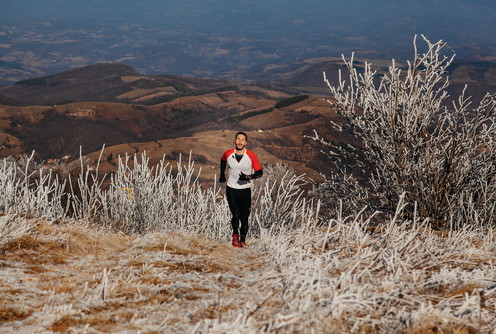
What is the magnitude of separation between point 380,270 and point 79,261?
272cm

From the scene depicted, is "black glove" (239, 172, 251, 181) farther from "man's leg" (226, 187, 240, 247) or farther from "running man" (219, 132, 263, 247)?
"man's leg" (226, 187, 240, 247)

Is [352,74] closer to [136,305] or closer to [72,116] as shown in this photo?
[136,305]

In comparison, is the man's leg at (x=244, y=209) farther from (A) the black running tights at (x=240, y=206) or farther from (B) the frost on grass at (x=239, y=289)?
(B) the frost on grass at (x=239, y=289)

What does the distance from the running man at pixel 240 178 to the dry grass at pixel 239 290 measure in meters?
1.40

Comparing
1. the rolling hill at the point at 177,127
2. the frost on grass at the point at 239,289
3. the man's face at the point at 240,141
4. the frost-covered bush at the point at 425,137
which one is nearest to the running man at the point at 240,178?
the man's face at the point at 240,141

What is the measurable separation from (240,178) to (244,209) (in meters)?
0.50

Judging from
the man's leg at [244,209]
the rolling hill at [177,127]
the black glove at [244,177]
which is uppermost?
the black glove at [244,177]

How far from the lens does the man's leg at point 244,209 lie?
233 inches

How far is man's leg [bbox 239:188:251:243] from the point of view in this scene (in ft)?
19.4

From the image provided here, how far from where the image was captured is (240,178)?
5.79m

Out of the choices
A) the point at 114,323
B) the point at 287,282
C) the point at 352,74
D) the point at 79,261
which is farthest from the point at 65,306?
the point at 352,74

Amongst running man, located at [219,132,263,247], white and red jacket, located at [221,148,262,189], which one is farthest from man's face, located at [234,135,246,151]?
white and red jacket, located at [221,148,262,189]

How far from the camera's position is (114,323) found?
2.51 metres

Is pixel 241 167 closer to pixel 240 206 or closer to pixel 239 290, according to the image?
pixel 240 206
